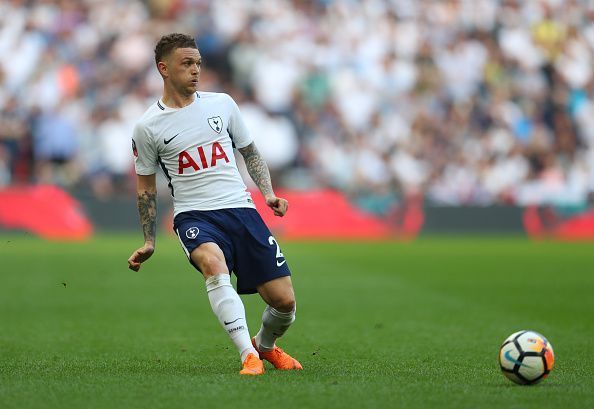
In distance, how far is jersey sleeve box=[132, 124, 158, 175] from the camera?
761cm

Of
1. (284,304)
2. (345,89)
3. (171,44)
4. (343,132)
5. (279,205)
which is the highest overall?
(345,89)

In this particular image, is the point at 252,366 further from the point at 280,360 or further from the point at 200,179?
the point at 200,179

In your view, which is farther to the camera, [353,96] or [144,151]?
[353,96]

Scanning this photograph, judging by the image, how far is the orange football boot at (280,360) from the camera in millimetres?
7793

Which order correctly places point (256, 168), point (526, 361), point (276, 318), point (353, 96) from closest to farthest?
point (526, 361), point (276, 318), point (256, 168), point (353, 96)

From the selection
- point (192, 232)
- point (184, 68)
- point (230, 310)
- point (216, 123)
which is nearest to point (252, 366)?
point (230, 310)

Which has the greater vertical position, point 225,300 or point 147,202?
point 147,202

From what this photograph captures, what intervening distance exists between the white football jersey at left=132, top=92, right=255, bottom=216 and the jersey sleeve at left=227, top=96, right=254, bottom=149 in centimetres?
13

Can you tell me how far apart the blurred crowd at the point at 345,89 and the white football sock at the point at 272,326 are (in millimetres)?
17126

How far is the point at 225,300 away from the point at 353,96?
1988 centimetres

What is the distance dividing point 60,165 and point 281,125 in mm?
5047

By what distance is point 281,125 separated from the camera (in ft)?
84.3

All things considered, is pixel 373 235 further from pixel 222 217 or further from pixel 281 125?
pixel 222 217

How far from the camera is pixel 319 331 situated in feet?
34.5
